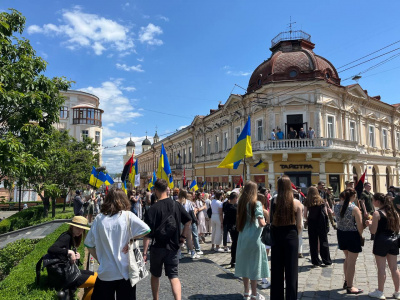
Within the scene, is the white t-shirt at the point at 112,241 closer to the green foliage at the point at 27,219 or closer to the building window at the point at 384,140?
the green foliage at the point at 27,219

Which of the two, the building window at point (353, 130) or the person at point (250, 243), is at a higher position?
the building window at point (353, 130)

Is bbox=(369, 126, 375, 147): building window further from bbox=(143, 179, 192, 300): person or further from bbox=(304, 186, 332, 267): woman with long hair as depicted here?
bbox=(143, 179, 192, 300): person

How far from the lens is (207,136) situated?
35.5 meters

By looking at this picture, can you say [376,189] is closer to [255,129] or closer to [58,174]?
[255,129]

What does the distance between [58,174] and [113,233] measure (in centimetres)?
1846

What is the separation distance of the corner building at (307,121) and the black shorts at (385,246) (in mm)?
13796

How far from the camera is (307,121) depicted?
71.9 feet

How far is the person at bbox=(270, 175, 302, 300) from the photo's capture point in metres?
4.27

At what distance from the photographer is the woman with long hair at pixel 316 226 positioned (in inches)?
269

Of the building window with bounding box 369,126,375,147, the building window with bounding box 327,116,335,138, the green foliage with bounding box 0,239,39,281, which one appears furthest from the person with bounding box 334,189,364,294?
the building window with bounding box 369,126,375,147

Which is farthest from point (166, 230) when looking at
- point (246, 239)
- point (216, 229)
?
point (216, 229)

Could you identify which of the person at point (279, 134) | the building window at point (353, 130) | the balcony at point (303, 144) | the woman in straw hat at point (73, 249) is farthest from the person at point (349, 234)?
the building window at point (353, 130)

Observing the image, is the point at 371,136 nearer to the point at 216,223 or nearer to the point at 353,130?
the point at 353,130

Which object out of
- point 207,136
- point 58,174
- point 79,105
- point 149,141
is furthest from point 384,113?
point 149,141
